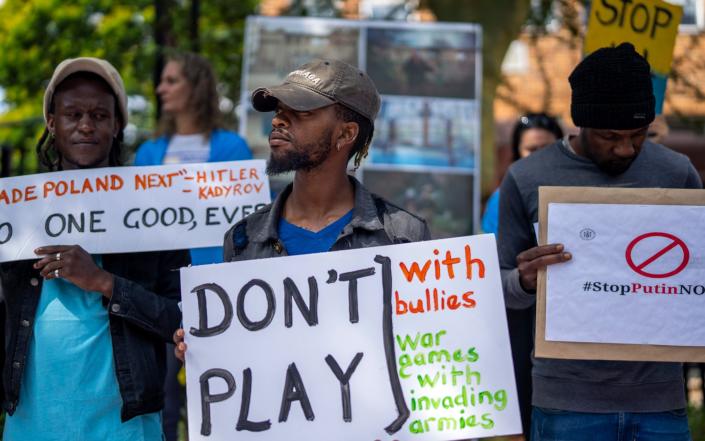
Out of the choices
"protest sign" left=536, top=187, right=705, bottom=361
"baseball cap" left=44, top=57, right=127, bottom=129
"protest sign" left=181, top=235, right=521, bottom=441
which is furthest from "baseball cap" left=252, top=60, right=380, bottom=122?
"baseball cap" left=44, top=57, right=127, bottom=129

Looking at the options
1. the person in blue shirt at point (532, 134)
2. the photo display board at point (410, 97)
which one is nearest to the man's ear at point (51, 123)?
the person in blue shirt at point (532, 134)

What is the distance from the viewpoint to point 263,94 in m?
3.00

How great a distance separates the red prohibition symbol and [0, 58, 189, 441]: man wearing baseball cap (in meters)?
1.42

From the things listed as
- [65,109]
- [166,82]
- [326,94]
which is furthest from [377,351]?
[166,82]

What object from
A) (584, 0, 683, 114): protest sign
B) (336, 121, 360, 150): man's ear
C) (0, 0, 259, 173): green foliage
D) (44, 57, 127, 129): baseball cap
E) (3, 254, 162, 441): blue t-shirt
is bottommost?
(3, 254, 162, 441): blue t-shirt

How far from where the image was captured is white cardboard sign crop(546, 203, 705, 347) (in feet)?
10.0

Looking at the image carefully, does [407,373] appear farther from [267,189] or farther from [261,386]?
[267,189]

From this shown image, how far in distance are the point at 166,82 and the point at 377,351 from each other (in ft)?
9.68

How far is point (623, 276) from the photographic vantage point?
307cm

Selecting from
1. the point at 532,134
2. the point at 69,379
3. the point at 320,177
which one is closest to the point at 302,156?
the point at 320,177

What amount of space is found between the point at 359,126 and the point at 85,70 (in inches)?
39.4

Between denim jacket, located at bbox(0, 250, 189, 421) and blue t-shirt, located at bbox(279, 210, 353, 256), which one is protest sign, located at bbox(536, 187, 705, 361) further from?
denim jacket, located at bbox(0, 250, 189, 421)

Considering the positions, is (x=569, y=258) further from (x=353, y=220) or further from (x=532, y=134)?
(x=532, y=134)

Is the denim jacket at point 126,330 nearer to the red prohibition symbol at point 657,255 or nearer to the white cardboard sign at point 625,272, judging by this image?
the white cardboard sign at point 625,272
